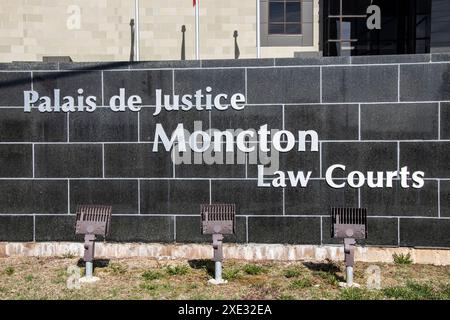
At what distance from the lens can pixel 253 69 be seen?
8.98 meters

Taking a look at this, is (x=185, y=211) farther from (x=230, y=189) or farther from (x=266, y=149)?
(x=266, y=149)

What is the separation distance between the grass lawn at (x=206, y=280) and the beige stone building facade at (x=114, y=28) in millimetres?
5940

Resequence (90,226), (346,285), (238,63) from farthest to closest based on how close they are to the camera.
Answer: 1. (238,63)
2. (90,226)
3. (346,285)

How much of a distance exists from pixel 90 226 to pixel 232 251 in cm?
276

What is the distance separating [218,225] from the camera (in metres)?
7.86

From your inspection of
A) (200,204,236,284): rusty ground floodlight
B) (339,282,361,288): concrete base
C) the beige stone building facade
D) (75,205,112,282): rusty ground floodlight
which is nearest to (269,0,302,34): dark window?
the beige stone building facade

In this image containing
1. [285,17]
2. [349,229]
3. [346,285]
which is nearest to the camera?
[346,285]

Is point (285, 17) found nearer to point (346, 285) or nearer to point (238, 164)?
point (238, 164)

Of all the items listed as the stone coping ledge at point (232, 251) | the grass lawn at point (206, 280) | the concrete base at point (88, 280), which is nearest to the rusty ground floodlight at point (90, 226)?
the concrete base at point (88, 280)

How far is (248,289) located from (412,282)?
2760 mm

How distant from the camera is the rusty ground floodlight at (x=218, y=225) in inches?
302

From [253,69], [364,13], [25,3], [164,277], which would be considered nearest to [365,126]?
[253,69]

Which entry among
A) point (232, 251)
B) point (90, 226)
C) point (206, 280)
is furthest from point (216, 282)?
point (90, 226)

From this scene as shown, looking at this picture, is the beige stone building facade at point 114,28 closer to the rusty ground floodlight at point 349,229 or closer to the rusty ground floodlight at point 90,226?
the rusty ground floodlight at point 90,226
